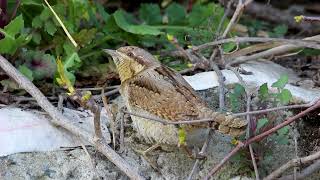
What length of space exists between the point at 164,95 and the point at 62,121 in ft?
1.60

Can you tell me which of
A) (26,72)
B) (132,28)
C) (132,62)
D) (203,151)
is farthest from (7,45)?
(203,151)

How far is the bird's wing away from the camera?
108 inches

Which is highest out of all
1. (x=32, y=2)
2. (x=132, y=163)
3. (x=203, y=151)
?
(x=32, y=2)

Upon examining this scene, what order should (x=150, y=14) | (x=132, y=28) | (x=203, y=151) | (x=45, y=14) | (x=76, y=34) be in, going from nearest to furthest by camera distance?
1. (x=203, y=151)
2. (x=45, y=14)
3. (x=76, y=34)
4. (x=132, y=28)
5. (x=150, y=14)

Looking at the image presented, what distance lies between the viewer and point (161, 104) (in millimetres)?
2791

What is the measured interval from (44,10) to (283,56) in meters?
1.48

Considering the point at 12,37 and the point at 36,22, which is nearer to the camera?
the point at 12,37

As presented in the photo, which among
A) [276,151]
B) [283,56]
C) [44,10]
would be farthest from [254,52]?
[44,10]

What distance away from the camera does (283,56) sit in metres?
3.90

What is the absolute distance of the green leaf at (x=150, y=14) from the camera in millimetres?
4288

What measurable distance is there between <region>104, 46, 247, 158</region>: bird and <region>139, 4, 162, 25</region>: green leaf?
3.96 feet

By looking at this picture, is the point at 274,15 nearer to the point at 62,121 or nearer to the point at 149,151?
the point at 149,151

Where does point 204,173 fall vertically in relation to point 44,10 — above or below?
→ below

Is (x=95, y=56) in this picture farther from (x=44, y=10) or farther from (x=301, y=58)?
(x=301, y=58)
